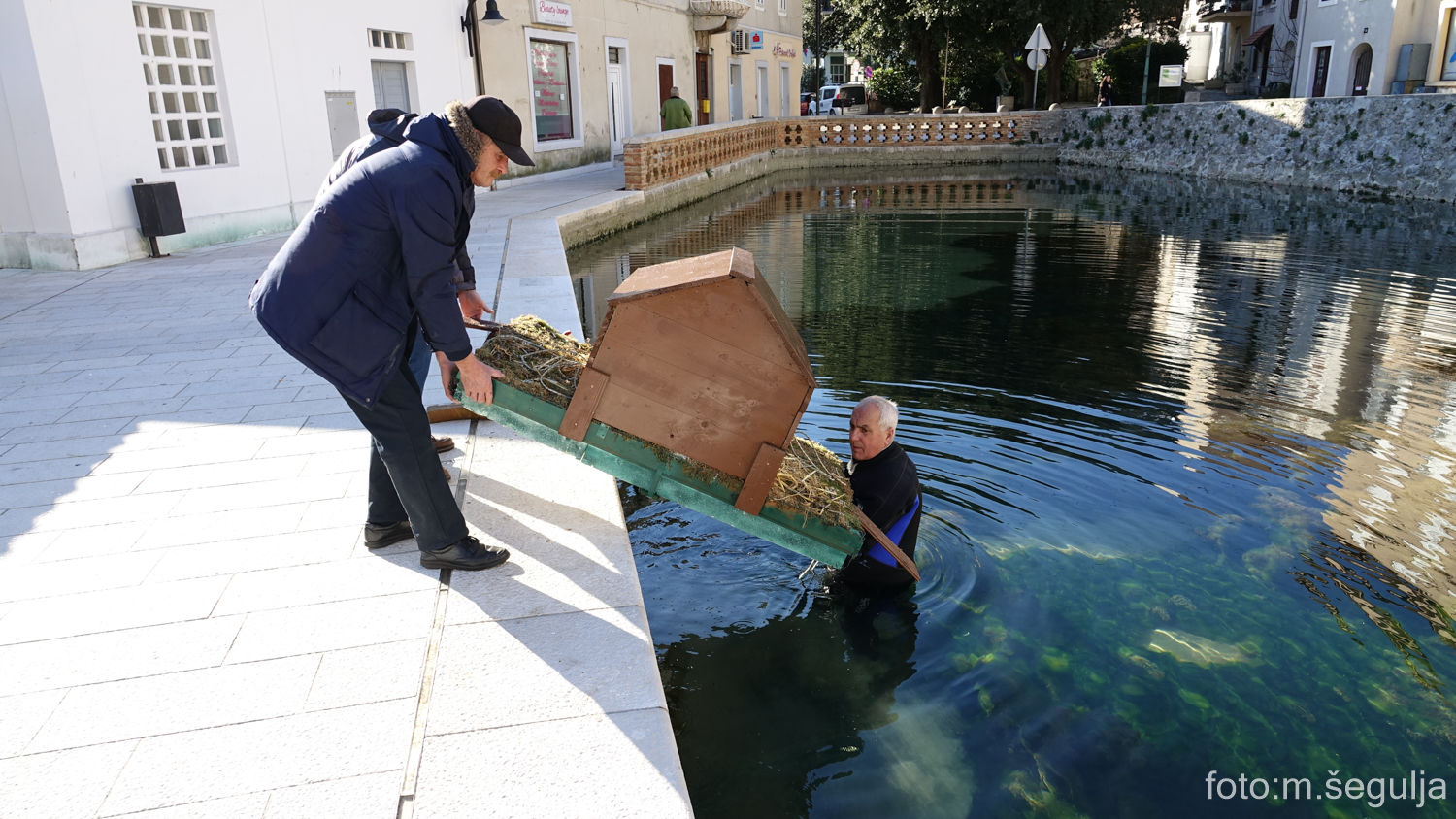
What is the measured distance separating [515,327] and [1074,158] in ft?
95.7

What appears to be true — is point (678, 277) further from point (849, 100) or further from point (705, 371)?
point (849, 100)

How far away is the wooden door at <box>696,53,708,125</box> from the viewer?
3102cm

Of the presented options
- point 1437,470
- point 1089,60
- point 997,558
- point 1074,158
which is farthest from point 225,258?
point 1089,60

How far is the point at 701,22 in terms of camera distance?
1171 inches

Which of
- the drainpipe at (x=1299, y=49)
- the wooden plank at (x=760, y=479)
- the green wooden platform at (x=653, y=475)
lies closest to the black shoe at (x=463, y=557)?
the green wooden platform at (x=653, y=475)

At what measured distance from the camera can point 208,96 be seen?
1216 centimetres

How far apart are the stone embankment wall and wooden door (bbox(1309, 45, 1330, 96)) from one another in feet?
32.6

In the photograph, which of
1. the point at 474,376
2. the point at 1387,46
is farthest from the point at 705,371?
the point at 1387,46

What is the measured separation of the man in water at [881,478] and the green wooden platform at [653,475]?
375 millimetres

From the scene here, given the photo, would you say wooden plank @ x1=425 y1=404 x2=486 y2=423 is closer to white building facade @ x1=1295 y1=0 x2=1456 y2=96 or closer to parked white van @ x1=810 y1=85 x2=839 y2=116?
white building facade @ x1=1295 y1=0 x2=1456 y2=96

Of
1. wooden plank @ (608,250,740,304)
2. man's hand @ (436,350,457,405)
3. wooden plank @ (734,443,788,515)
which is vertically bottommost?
wooden plank @ (734,443,788,515)

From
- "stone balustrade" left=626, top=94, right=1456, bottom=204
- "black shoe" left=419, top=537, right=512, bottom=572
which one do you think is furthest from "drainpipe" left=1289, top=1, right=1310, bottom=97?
"black shoe" left=419, top=537, right=512, bottom=572

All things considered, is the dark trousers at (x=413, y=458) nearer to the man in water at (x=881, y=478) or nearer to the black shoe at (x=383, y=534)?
the black shoe at (x=383, y=534)

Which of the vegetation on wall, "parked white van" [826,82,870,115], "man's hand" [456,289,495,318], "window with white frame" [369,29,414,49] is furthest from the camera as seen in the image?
"parked white van" [826,82,870,115]
